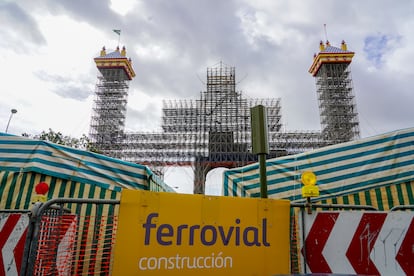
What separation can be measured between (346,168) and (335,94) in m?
62.5

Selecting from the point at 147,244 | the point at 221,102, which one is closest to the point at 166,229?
the point at 147,244

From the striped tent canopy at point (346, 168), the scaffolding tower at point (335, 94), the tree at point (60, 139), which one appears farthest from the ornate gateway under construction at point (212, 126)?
the striped tent canopy at point (346, 168)

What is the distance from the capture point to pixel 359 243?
2.86 m

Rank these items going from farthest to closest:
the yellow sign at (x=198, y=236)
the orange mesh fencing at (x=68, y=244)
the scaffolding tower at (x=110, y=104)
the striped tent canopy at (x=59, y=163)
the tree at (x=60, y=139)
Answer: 1. the scaffolding tower at (x=110, y=104)
2. the tree at (x=60, y=139)
3. the striped tent canopy at (x=59, y=163)
4. the orange mesh fencing at (x=68, y=244)
5. the yellow sign at (x=198, y=236)

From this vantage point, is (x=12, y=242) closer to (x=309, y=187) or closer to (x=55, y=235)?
(x=55, y=235)

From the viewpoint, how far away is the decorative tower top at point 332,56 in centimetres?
6262

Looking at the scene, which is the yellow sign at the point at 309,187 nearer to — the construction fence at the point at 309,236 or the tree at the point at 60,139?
the construction fence at the point at 309,236

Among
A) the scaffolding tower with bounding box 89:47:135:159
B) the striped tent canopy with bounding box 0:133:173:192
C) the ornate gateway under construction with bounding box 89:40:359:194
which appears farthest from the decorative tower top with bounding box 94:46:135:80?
the striped tent canopy with bounding box 0:133:173:192

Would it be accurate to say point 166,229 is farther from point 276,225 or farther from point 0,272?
point 0,272

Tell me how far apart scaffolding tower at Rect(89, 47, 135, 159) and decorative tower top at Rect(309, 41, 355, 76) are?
155 ft

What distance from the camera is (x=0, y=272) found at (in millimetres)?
2951

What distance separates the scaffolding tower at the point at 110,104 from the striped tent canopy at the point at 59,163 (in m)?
54.5

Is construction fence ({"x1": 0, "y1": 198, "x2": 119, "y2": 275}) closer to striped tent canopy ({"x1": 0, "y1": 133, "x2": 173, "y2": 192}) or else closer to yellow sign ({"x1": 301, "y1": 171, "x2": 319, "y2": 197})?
striped tent canopy ({"x1": 0, "y1": 133, "x2": 173, "y2": 192})

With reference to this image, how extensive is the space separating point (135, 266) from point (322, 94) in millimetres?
67692
